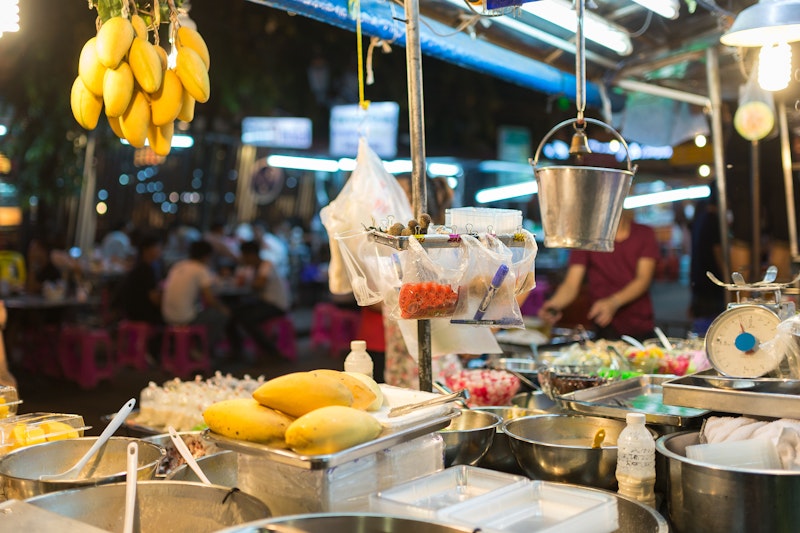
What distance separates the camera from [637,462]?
184cm

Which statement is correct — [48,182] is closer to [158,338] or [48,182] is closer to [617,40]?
[158,338]

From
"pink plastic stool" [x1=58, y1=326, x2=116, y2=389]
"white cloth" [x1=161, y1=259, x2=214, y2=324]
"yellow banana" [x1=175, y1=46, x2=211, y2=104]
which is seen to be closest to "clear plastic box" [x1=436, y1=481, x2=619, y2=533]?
"yellow banana" [x1=175, y1=46, x2=211, y2=104]

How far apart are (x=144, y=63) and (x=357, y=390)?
3.58 feet

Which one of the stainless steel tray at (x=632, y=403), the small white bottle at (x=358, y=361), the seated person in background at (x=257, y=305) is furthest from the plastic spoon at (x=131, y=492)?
the seated person in background at (x=257, y=305)

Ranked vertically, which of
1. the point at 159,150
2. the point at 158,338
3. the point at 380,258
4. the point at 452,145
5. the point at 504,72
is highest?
the point at 452,145

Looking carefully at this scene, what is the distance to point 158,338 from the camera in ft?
32.2

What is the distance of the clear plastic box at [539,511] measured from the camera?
A: 1.39 metres

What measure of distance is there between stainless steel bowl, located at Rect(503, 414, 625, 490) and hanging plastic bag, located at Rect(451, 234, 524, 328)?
13.7 inches

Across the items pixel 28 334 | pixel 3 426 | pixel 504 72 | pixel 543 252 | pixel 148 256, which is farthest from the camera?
pixel 543 252

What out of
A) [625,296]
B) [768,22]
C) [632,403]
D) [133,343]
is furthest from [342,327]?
[632,403]

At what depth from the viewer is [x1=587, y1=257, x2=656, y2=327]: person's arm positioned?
5.34 m

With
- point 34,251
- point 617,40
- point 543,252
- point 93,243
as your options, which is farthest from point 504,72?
point 93,243

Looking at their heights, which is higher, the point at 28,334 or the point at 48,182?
the point at 48,182

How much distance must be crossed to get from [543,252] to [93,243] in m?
8.94
